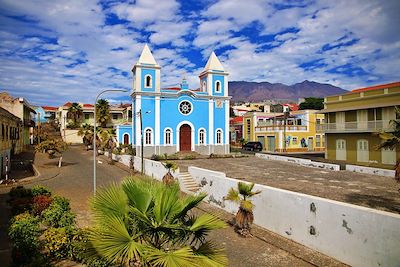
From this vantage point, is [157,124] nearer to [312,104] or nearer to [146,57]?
[146,57]

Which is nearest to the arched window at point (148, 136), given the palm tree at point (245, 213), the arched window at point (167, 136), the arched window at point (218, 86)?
the arched window at point (167, 136)

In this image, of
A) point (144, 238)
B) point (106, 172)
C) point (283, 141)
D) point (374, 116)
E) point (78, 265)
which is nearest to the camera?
point (144, 238)

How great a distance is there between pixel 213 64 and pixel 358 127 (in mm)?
19296

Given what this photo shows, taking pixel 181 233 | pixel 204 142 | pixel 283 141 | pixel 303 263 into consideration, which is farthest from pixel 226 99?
pixel 181 233

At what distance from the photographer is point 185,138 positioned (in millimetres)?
37188

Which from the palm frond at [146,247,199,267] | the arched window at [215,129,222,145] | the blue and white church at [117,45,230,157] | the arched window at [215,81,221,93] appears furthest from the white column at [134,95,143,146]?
the palm frond at [146,247,199,267]

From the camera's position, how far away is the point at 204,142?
38.0 meters

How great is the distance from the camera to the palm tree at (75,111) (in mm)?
53750

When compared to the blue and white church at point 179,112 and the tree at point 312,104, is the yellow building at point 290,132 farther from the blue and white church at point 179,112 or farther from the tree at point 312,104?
the tree at point 312,104

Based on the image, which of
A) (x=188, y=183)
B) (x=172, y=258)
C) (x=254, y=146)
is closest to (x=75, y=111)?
(x=254, y=146)

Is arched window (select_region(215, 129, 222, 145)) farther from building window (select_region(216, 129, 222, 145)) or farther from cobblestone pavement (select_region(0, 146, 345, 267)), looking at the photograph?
cobblestone pavement (select_region(0, 146, 345, 267))

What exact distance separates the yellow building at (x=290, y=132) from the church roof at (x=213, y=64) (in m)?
14.5

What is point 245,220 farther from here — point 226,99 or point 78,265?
point 226,99

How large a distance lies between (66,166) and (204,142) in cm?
1679
